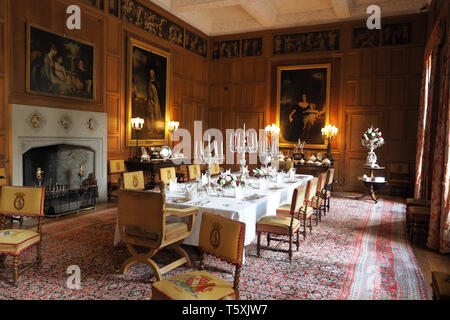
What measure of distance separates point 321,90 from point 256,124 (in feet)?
8.36

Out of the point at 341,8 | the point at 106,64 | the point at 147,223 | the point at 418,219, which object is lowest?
the point at 418,219

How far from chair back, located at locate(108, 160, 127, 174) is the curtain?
22.2ft

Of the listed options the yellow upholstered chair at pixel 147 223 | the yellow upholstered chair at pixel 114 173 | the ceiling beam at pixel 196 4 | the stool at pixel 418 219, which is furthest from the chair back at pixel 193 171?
the ceiling beam at pixel 196 4

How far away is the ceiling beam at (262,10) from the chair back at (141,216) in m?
7.75

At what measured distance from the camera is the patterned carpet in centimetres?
341

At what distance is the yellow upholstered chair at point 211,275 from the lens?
7.75 feet

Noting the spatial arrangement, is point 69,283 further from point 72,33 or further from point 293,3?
point 293,3

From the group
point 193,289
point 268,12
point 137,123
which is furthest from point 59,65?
point 268,12

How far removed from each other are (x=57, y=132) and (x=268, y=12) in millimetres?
7578

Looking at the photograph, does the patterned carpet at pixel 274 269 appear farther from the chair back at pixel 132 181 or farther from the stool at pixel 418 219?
the chair back at pixel 132 181

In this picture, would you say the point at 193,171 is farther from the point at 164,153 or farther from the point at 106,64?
the point at 106,64

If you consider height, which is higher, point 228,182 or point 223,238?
point 228,182

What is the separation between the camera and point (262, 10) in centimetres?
1045

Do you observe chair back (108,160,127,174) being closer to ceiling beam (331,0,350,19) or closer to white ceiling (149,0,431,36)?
white ceiling (149,0,431,36)
